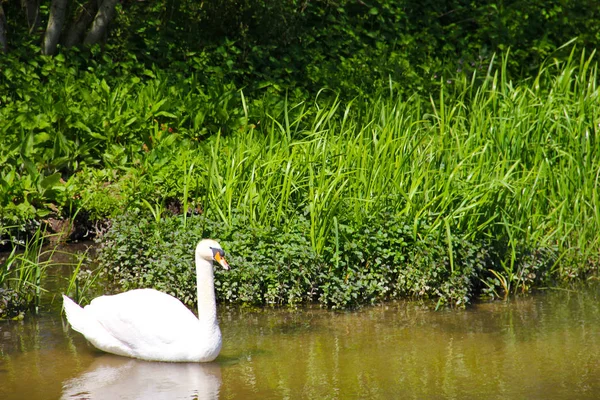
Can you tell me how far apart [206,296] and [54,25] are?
629 centimetres

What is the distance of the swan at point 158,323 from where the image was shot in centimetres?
564

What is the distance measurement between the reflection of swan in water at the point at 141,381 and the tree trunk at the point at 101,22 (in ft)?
20.0

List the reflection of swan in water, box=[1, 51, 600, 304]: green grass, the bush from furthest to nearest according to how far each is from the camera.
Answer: box=[1, 51, 600, 304]: green grass
the bush
the reflection of swan in water

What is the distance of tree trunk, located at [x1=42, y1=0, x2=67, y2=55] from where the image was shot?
10859 millimetres

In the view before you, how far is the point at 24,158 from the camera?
845 centimetres

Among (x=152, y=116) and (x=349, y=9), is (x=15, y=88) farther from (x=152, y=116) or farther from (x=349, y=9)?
(x=349, y=9)

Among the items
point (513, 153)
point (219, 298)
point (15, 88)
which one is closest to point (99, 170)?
Result: point (15, 88)

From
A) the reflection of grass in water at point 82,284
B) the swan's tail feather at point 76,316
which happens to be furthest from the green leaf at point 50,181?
the swan's tail feather at point 76,316

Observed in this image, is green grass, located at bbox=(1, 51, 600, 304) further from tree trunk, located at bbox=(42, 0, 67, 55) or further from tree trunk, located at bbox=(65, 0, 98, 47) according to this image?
tree trunk, located at bbox=(65, 0, 98, 47)

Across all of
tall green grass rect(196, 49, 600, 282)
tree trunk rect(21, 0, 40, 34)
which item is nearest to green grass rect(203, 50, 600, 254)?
tall green grass rect(196, 49, 600, 282)

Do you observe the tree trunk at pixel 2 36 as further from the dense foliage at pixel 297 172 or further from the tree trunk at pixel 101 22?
the tree trunk at pixel 101 22

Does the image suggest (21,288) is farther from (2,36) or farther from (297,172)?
(2,36)

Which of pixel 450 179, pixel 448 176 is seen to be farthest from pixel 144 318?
pixel 448 176

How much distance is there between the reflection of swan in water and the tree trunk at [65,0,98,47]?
6.57 metres
